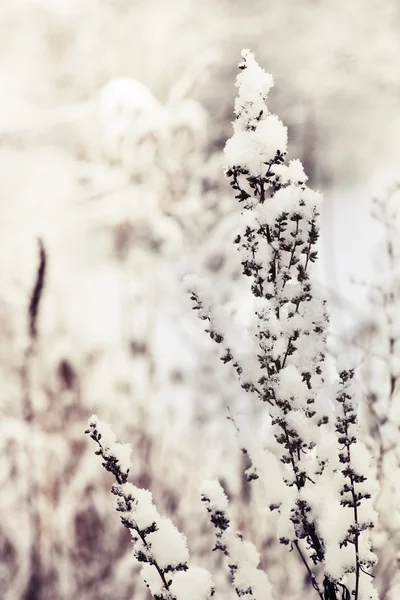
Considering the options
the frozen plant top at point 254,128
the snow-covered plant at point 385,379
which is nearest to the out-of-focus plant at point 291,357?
the frozen plant top at point 254,128

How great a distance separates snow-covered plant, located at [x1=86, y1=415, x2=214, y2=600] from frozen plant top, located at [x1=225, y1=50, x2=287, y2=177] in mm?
381

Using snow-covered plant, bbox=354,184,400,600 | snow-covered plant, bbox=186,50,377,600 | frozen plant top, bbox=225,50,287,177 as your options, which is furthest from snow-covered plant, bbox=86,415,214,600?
snow-covered plant, bbox=354,184,400,600

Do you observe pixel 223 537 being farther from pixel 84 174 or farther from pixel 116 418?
pixel 84 174

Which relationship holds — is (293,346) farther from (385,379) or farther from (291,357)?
(385,379)

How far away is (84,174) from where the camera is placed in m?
1.62

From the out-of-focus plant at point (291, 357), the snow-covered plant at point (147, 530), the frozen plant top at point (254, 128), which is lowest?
the snow-covered plant at point (147, 530)

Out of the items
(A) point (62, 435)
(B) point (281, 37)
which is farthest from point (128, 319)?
(B) point (281, 37)

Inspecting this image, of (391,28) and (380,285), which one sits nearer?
(380,285)

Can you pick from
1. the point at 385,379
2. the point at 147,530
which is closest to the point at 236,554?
the point at 147,530

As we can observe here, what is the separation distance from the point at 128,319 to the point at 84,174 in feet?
1.74

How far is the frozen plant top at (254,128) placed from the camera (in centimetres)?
58

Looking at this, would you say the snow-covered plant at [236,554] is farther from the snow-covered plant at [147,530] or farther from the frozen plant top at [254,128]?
the frozen plant top at [254,128]

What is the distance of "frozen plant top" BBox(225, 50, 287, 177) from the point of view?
58cm

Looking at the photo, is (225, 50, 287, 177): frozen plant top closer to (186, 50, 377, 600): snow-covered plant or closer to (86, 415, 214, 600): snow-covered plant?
(186, 50, 377, 600): snow-covered plant
